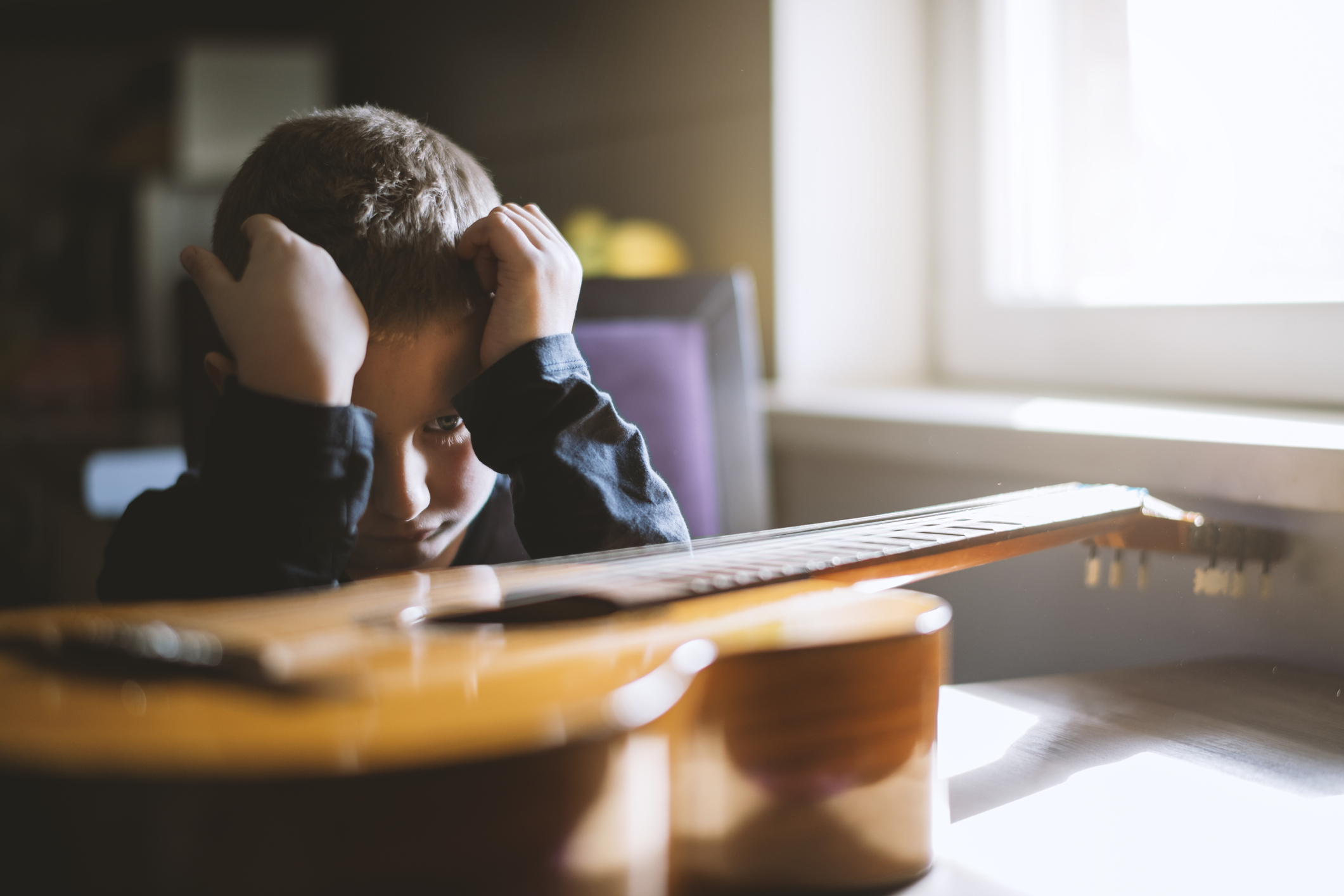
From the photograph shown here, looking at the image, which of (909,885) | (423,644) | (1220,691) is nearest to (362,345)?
(423,644)

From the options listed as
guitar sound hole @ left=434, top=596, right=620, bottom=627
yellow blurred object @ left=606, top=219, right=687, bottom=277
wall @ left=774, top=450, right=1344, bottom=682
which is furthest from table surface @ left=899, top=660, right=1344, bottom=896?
yellow blurred object @ left=606, top=219, right=687, bottom=277

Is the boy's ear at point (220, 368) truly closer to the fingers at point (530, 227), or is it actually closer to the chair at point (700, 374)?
the fingers at point (530, 227)

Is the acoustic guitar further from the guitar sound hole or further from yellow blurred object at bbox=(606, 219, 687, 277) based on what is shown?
yellow blurred object at bbox=(606, 219, 687, 277)

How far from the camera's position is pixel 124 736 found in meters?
0.21

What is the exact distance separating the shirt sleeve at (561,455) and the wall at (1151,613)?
143 mm

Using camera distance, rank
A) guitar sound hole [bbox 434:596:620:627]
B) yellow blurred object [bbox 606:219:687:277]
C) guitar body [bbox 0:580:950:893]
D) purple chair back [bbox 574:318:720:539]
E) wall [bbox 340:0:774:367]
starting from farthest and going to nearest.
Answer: yellow blurred object [bbox 606:219:687:277]
wall [bbox 340:0:774:367]
purple chair back [bbox 574:318:720:539]
guitar sound hole [bbox 434:596:620:627]
guitar body [bbox 0:580:950:893]

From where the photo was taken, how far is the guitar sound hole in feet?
1.04

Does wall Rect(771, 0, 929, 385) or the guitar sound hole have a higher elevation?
wall Rect(771, 0, 929, 385)

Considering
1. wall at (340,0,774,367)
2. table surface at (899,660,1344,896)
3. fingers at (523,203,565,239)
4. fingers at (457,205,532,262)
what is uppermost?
wall at (340,0,774,367)

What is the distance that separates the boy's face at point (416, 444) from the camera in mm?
420

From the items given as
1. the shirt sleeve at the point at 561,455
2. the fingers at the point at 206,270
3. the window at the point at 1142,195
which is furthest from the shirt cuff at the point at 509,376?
the window at the point at 1142,195

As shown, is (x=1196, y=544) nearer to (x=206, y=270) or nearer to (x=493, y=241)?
(x=493, y=241)

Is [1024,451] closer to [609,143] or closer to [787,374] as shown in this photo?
[787,374]

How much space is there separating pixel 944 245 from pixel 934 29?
19 centimetres
